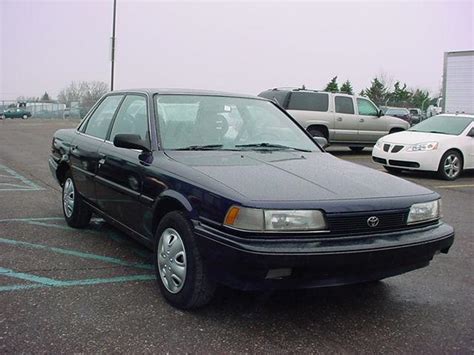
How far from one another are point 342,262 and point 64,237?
322cm

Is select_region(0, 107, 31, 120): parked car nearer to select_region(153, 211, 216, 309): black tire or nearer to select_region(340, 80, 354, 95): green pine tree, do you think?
select_region(340, 80, 354, 95): green pine tree

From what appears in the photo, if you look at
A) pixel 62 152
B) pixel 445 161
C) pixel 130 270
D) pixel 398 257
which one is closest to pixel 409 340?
pixel 398 257

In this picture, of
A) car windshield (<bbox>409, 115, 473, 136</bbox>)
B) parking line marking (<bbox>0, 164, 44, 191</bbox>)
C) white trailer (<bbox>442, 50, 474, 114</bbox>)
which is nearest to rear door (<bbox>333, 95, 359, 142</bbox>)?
car windshield (<bbox>409, 115, 473, 136</bbox>)

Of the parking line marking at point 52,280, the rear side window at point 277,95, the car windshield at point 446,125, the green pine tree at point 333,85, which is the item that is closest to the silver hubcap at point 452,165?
the car windshield at point 446,125

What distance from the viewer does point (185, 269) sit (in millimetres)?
3332

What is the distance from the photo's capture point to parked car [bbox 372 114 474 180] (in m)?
10.2

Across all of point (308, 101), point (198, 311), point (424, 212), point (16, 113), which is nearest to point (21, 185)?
point (198, 311)

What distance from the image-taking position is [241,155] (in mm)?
3998

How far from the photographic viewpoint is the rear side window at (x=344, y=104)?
14930mm

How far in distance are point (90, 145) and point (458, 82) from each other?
16293 millimetres

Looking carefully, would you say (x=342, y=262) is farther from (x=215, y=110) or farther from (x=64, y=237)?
(x=64, y=237)

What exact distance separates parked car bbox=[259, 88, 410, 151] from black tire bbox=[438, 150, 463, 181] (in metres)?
4.46

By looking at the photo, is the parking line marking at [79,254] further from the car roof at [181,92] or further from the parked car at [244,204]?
the car roof at [181,92]

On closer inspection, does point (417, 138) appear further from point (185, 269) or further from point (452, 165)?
point (185, 269)
